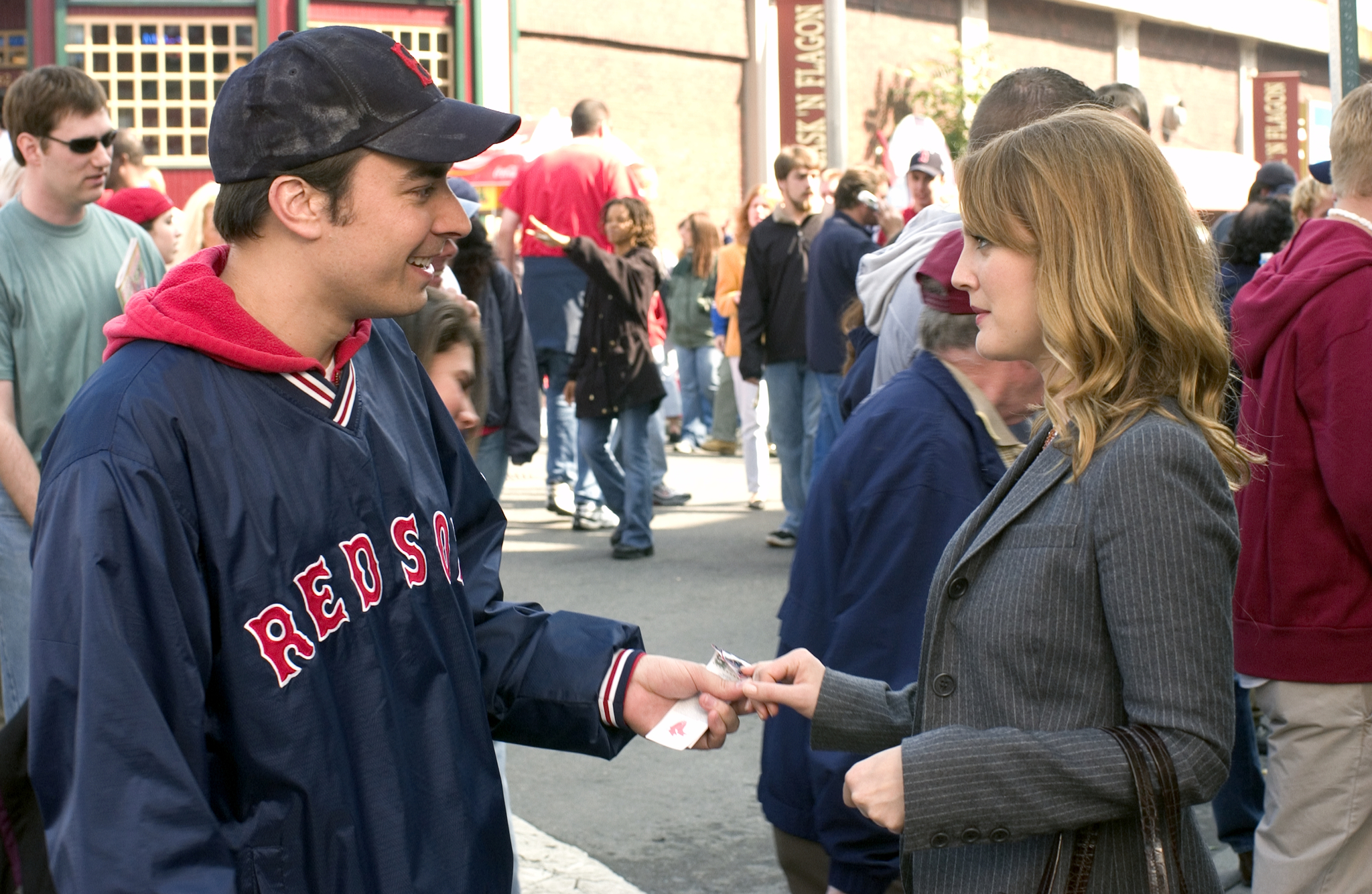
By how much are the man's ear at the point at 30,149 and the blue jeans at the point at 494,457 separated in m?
2.40

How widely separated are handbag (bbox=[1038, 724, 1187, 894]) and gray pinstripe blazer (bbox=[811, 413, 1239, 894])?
14 mm

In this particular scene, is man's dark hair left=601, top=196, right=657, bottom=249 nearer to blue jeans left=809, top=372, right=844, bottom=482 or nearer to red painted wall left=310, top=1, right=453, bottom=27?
blue jeans left=809, top=372, right=844, bottom=482

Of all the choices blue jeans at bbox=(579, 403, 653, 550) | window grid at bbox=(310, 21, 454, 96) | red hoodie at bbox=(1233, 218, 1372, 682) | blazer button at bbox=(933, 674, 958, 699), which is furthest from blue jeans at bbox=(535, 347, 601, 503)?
window grid at bbox=(310, 21, 454, 96)

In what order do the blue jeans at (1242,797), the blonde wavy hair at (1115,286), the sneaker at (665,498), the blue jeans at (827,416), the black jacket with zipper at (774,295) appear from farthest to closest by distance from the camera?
the sneaker at (665,498) < the black jacket with zipper at (774,295) < the blue jeans at (827,416) < the blue jeans at (1242,797) < the blonde wavy hair at (1115,286)

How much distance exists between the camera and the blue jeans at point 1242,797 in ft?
14.0

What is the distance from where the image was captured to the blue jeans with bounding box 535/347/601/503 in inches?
366

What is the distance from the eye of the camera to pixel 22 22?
1845 centimetres

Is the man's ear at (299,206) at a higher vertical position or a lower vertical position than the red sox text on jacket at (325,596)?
higher

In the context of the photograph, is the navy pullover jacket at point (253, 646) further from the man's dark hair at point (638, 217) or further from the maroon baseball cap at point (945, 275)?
the man's dark hair at point (638, 217)

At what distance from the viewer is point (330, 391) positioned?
2.00 metres

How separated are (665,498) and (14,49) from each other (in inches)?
486

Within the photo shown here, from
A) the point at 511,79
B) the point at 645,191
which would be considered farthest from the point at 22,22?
the point at 645,191

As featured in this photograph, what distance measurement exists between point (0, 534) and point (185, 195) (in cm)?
1570

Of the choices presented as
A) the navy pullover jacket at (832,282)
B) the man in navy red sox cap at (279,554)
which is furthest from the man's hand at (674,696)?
the navy pullover jacket at (832,282)
